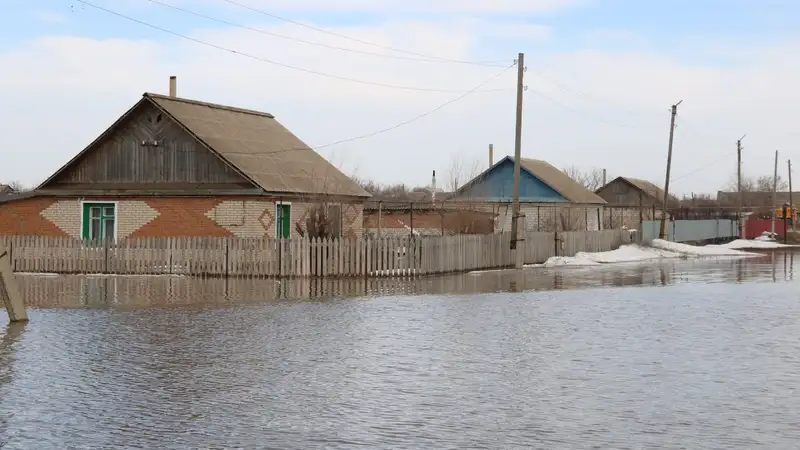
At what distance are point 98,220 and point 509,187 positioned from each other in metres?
38.0

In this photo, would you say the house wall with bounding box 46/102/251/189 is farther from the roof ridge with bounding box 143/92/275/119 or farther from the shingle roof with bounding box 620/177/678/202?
the shingle roof with bounding box 620/177/678/202

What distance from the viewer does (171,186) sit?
38656 mm

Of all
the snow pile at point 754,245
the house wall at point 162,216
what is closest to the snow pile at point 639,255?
the snow pile at point 754,245

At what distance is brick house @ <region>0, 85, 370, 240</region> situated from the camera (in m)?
37.5

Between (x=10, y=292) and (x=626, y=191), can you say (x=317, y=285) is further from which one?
(x=626, y=191)

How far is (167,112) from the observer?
38.8 meters

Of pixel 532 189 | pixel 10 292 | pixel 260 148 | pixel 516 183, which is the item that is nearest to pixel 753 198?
pixel 532 189

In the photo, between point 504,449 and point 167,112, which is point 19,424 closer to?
point 504,449

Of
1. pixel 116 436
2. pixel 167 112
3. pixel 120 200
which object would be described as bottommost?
pixel 116 436

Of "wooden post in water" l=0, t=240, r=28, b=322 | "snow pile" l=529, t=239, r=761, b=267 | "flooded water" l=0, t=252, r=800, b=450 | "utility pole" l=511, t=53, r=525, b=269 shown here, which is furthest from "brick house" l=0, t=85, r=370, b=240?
"wooden post in water" l=0, t=240, r=28, b=322

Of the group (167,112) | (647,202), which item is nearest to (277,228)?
(167,112)

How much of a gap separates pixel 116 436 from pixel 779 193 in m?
180

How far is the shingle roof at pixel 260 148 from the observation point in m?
38.4

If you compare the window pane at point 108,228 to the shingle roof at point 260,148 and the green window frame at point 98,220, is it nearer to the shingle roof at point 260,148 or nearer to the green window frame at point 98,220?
the green window frame at point 98,220
